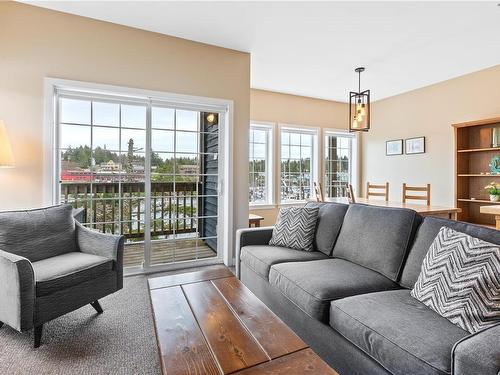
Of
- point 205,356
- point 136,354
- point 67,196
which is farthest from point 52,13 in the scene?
point 205,356

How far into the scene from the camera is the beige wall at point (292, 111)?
201 inches

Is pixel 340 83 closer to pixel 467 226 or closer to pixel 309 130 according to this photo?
pixel 309 130

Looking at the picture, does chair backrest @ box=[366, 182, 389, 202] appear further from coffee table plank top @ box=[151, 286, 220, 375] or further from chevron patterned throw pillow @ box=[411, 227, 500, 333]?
coffee table plank top @ box=[151, 286, 220, 375]

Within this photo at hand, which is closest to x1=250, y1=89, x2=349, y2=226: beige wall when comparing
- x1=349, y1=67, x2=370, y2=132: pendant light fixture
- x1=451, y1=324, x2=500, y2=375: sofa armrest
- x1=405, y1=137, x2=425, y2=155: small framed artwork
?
x1=405, y1=137, x2=425, y2=155: small framed artwork

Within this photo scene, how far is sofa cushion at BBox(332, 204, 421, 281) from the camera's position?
6.07 ft

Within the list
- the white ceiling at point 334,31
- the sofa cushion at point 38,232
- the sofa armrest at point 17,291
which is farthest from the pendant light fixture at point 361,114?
the sofa armrest at point 17,291

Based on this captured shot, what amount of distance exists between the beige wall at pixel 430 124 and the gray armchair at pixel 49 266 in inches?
193

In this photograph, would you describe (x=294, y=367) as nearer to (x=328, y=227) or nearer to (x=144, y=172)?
(x=328, y=227)

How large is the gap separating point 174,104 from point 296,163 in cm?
293

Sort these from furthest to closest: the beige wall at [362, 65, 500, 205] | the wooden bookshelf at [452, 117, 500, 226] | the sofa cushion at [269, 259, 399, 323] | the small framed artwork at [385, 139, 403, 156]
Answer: the small framed artwork at [385, 139, 403, 156] < the beige wall at [362, 65, 500, 205] < the wooden bookshelf at [452, 117, 500, 226] < the sofa cushion at [269, 259, 399, 323]

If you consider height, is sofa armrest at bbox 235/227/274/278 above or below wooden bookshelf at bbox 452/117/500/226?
below

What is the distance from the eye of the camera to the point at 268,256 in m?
2.34

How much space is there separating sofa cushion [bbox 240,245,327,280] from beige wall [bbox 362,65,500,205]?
346 cm

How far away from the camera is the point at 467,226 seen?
1605 mm
